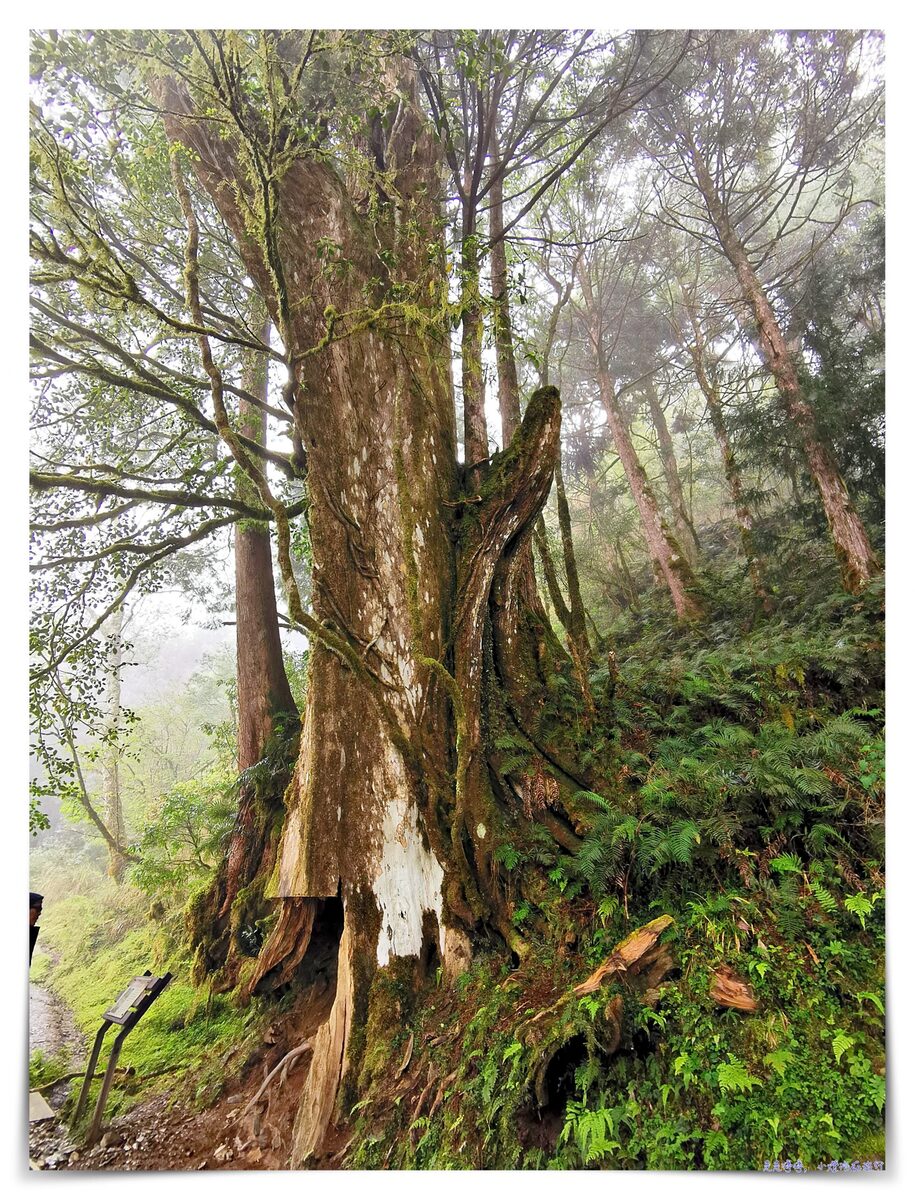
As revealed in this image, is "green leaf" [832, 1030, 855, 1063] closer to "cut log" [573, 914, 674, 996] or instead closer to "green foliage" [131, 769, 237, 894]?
"cut log" [573, 914, 674, 996]

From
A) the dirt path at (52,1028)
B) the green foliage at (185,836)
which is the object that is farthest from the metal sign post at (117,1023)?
the green foliage at (185,836)

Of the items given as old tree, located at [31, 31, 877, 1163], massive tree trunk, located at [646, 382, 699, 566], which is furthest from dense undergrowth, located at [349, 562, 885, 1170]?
massive tree trunk, located at [646, 382, 699, 566]

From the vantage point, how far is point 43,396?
10.3 feet

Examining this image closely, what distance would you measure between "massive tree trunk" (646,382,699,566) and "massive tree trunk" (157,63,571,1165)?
663 cm

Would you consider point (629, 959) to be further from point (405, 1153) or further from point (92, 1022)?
point (92, 1022)

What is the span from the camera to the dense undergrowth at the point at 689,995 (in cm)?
200

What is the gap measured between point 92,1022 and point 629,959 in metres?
2.77

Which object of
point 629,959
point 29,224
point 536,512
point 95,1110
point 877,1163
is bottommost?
point 877,1163

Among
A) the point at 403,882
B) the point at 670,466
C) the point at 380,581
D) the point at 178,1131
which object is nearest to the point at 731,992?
the point at 403,882

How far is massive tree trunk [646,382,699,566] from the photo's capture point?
8922mm

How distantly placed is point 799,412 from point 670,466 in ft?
15.6

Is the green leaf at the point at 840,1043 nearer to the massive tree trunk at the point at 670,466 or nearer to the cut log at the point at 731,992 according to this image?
the cut log at the point at 731,992

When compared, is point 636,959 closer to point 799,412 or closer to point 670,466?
point 799,412
